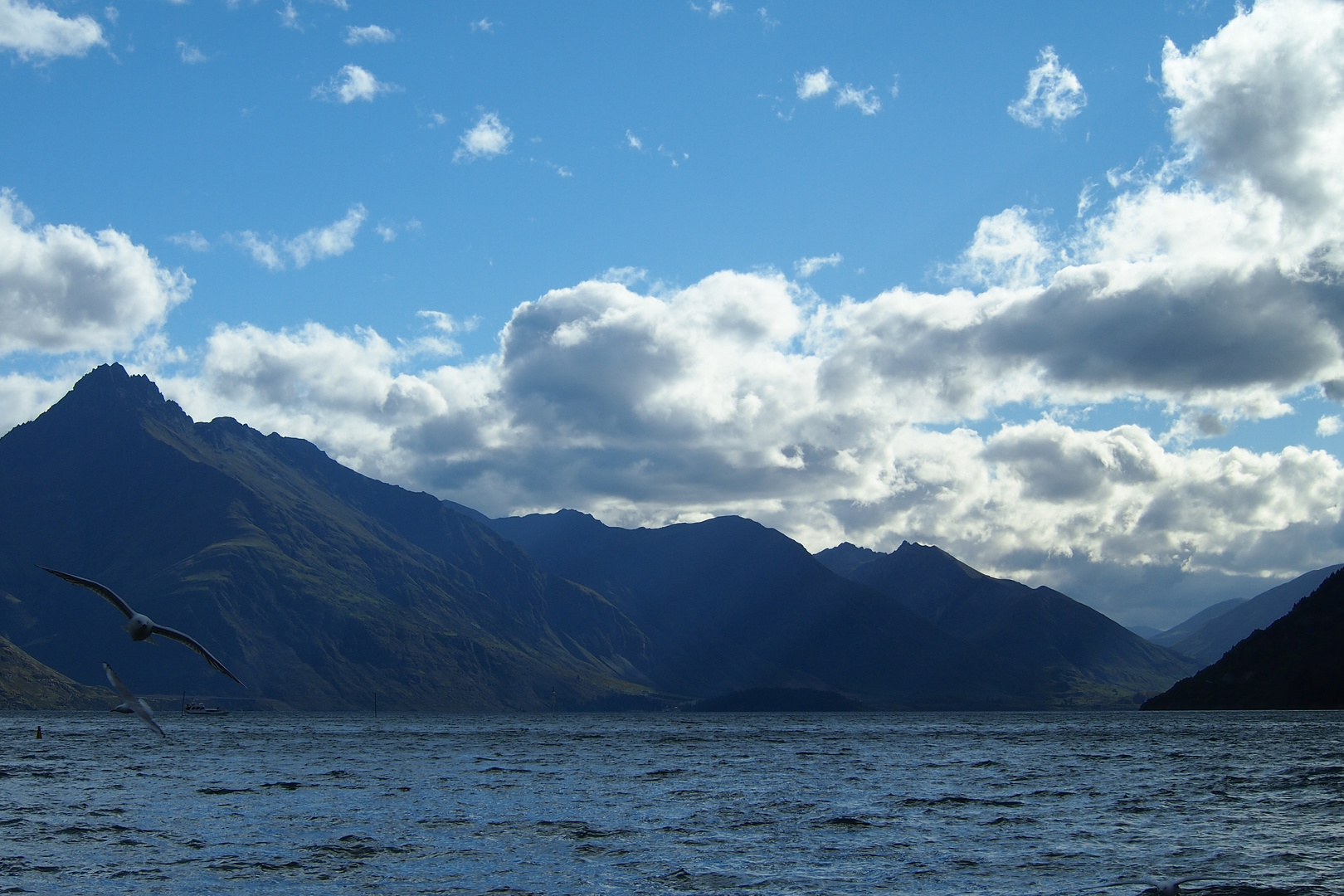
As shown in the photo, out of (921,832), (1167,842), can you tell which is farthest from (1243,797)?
(921,832)

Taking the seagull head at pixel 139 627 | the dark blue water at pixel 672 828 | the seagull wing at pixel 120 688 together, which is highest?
the seagull head at pixel 139 627

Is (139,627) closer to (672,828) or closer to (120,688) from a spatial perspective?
(120,688)

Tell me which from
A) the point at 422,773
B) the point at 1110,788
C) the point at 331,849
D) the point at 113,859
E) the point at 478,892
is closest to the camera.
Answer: the point at 478,892

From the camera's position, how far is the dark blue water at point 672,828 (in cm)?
5559

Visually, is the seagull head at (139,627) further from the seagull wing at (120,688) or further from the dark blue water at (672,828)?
the dark blue water at (672,828)

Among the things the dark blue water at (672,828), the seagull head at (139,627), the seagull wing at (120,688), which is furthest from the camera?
the dark blue water at (672,828)

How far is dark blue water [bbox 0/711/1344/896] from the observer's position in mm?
55594

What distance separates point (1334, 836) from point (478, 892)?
54.5m

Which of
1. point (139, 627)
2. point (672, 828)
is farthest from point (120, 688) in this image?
point (672, 828)

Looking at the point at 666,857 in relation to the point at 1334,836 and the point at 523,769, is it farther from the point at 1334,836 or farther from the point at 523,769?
the point at 523,769

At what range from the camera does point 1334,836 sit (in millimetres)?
67688

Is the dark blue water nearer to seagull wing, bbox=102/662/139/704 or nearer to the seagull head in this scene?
seagull wing, bbox=102/662/139/704

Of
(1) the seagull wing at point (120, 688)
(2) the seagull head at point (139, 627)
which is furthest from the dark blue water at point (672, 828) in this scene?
(2) the seagull head at point (139, 627)

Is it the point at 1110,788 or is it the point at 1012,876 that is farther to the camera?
the point at 1110,788
